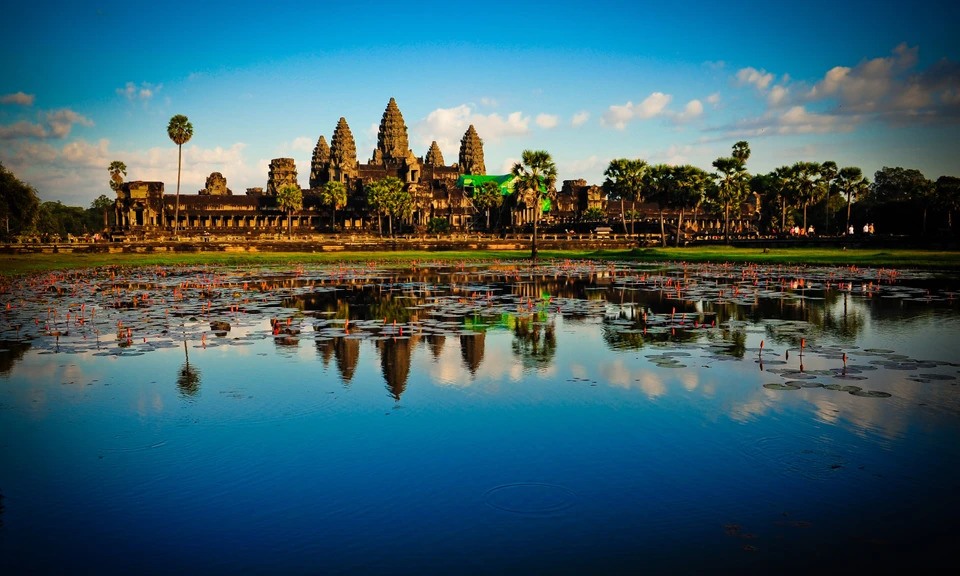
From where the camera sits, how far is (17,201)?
58.3m

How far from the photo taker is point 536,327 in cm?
1978

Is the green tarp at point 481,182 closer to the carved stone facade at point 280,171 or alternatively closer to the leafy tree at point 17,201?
the carved stone facade at point 280,171

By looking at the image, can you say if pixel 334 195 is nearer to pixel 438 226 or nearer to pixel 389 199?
pixel 389 199

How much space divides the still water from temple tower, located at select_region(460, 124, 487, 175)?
136m

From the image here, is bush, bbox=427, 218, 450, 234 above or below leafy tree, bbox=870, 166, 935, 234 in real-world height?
below

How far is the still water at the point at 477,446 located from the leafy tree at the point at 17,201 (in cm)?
4501

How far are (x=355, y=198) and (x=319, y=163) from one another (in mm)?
28264

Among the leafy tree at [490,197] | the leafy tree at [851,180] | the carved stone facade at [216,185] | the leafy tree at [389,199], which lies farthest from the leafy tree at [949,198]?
the carved stone facade at [216,185]

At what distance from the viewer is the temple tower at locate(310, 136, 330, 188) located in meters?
151

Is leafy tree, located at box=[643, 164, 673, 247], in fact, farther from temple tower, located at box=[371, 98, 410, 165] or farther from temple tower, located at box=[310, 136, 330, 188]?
temple tower, located at box=[310, 136, 330, 188]

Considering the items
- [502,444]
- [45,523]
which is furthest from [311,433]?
[45,523]

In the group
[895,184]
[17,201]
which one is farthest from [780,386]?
[895,184]

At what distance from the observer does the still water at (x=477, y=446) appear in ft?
21.5

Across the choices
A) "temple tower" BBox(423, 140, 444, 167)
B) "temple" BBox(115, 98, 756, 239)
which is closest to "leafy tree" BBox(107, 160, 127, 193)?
"temple" BBox(115, 98, 756, 239)
